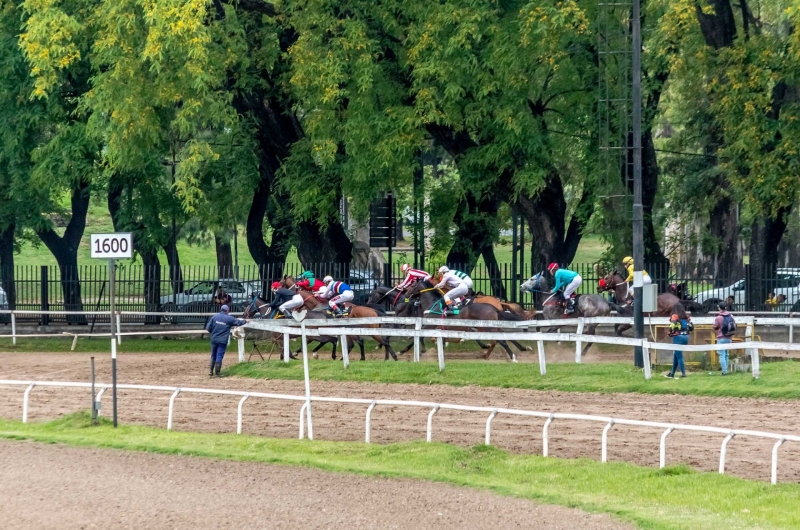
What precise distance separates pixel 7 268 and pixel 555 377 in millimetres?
22808

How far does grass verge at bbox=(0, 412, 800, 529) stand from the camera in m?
13.6

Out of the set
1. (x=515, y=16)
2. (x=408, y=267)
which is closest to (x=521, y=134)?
(x=515, y=16)

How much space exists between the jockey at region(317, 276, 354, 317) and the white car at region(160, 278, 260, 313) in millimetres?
7113

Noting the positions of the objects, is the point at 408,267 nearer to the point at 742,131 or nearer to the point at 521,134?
the point at 521,134

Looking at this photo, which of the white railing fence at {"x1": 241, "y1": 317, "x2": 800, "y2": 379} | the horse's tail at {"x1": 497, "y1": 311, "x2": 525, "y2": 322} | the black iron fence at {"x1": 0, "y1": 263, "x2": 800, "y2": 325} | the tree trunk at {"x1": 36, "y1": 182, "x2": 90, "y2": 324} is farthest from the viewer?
the tree trunk at {"x1": 36, "y1": 182, "x2": 90, "y2": 324}

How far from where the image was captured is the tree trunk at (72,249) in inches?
1567

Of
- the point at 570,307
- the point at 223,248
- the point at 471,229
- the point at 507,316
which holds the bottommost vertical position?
the point at 507,316

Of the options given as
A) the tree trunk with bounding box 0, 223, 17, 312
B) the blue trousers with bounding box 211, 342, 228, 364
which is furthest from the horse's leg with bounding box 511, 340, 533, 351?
the tree trunk with bounding box 0, 223, 17, 312

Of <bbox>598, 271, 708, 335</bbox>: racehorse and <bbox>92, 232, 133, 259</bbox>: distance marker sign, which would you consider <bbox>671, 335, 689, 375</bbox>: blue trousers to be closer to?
<bbox>598, 271, 708, 335</bbox>: racehorse

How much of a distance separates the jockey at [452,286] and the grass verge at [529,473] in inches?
418

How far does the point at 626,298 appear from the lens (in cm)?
3055

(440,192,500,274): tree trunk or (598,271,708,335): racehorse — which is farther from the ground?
(440,192,500,274): tree trunk

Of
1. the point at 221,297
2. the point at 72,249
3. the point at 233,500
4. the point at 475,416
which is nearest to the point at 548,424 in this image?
the point at 475,416

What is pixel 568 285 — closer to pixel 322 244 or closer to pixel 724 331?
pixel 724 331
